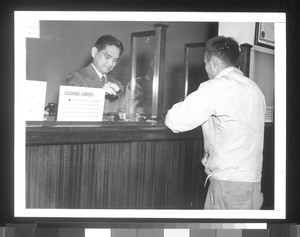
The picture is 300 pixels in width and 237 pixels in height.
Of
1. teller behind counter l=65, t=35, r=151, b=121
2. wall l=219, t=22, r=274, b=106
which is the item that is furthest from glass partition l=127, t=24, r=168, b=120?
wall l=219, t=22, r=274, b=106

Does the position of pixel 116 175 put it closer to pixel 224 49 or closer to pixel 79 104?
pixel 79 104

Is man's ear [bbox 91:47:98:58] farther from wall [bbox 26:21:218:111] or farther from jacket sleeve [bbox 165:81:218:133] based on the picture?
jacket sleeve [bbox 165:81:218:133]

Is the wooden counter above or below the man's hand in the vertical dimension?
below

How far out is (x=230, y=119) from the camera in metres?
1.49

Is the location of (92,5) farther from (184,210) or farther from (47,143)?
(184,210)

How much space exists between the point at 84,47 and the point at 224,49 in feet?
1.52

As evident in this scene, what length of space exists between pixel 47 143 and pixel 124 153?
9.9 inches

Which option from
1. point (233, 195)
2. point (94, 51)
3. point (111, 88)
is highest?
point (94, 51)

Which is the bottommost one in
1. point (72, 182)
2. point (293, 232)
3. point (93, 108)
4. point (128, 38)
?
point (293, 232)

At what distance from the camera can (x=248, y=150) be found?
4.90ft

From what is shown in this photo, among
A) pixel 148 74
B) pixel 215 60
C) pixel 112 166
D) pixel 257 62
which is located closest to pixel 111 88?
pixel 148 74

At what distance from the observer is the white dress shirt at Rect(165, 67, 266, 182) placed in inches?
58.6

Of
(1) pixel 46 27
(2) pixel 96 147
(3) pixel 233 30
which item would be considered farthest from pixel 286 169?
(1) pixel 46 27

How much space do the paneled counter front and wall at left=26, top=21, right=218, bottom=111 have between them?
0.40 ft
